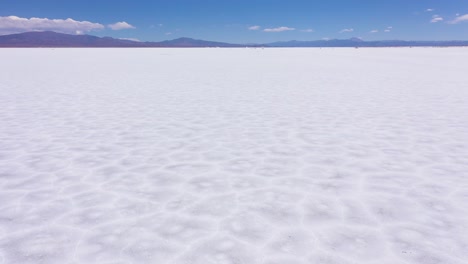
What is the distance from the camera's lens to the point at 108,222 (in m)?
2.84

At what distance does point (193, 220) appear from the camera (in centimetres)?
286

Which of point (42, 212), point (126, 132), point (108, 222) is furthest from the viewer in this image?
point (126, 132)

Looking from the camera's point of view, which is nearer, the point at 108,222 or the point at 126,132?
the point at 108,222

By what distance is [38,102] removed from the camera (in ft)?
28.1

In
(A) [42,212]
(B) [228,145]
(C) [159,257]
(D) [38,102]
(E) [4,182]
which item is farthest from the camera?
(D) [38,102]

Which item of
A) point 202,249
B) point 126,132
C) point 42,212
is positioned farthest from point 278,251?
point 126,132

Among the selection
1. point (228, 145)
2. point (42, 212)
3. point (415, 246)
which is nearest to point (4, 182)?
point (42, 212)

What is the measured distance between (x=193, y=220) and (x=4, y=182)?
2.22 m

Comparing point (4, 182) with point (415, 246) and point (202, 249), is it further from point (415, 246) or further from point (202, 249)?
point (415, 246)

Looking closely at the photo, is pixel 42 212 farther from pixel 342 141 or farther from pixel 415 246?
pixel 342 141

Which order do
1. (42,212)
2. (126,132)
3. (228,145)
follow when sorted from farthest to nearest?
(126,132) → (228,145) → (42,212)

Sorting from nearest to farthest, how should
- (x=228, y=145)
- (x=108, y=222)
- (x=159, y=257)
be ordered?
(x=159, y=257)
(x=108, y=222)
(x=228, y=145)

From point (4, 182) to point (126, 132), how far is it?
7.26 feet

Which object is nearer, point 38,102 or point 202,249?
point 202,249
